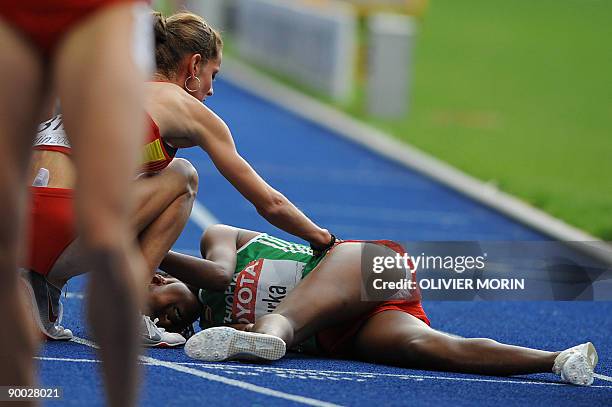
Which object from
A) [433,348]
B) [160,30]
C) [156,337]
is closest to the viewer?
[433,348]

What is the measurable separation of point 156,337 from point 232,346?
1.71 feet

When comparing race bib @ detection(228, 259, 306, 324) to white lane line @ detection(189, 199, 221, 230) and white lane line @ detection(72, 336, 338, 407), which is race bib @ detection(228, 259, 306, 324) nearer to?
white lane line @ detection(72, 336, 338, 407)

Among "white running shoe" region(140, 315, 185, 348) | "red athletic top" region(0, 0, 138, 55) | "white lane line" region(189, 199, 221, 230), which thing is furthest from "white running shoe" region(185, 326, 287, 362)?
"white lane line" region(189, 199, 221, 230)

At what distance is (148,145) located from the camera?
18.7 feet

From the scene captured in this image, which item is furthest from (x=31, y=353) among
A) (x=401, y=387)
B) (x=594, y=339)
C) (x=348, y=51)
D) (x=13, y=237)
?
(x=348, y=51)

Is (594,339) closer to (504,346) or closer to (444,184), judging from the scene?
(504,346)

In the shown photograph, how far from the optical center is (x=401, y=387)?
210 inches

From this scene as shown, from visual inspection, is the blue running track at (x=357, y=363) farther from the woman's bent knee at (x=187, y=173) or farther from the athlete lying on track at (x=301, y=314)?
the woman's bent knee at (x=187, y=173)

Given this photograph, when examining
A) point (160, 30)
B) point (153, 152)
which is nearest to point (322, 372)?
point (153, 152)

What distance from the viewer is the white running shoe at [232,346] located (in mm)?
5387

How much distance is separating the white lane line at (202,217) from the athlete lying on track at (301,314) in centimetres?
443

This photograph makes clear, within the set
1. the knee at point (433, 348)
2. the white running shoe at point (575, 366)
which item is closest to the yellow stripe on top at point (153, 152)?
the knee at point (433, 348)

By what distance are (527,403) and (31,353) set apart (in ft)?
7.45

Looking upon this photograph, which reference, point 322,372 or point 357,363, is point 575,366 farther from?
point 322,372
